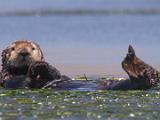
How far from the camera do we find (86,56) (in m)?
16.5

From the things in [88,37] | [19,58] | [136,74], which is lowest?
[136,74]

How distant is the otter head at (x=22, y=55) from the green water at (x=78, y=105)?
1.44 ft

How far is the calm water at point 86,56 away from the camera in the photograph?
26.6ft

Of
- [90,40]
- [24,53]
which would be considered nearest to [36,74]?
[24,53]

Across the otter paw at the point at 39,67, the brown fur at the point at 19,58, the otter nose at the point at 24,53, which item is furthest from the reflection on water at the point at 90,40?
the otter paw at the point at 39,67

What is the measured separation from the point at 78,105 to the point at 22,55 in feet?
5.84

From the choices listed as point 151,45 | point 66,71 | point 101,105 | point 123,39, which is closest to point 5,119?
point 101,105

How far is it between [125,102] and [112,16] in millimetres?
27292

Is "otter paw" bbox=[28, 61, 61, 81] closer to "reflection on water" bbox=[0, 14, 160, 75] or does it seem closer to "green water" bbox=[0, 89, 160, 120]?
"green water" bbox=[0, 89, 160, 120]

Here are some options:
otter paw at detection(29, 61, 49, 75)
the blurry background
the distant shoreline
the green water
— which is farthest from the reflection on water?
the green water

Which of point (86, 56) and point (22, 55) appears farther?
point (86, 56)

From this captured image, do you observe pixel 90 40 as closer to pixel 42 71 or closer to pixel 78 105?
pixel 42 71

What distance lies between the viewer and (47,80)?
395 inches

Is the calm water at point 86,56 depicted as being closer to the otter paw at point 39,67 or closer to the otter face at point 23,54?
the otter paw at point 39,67
